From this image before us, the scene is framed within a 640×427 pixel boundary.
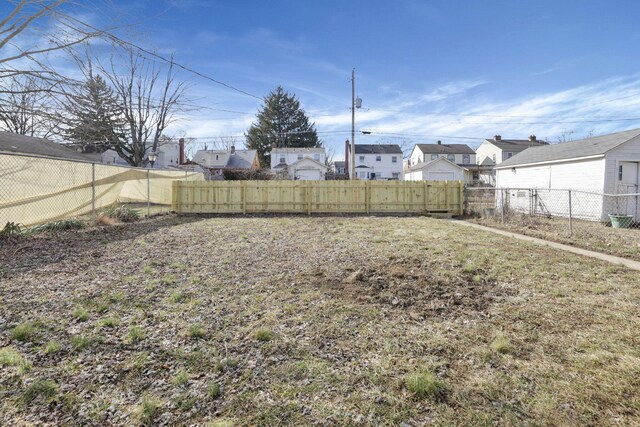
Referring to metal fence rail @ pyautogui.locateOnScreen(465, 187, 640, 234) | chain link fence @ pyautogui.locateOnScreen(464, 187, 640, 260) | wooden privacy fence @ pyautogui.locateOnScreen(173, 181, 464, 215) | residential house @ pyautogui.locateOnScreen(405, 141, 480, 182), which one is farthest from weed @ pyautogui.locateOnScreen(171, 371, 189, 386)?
residential house @ pyautogui.locateOnScreen(405, 141, 480, 182)

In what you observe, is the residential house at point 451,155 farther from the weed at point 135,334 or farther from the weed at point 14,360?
the weed at point 14,360

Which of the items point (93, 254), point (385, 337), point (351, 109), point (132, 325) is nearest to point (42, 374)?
point (132, 325)

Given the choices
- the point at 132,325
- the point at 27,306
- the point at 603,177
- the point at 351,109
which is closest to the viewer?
the point at 132,325

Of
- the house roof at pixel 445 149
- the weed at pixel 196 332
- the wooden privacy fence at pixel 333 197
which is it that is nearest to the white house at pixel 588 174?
the wooden privacy fence at pixel 333 197

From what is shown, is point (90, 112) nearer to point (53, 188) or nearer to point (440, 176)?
point (53, 188)

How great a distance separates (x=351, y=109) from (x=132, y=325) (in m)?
21.3

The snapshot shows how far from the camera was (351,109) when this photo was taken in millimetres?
22172

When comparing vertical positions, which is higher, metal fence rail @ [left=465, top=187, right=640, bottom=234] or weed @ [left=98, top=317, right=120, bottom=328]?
metal fence rail @ [left=465, top=187, right=640, bottom=234]

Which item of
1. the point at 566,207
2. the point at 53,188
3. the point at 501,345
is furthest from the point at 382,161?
the point at 501,345

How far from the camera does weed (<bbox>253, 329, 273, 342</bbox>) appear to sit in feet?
9.00

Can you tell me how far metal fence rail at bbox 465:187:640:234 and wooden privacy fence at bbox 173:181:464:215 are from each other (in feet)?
4.32

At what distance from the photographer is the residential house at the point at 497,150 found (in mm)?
36531

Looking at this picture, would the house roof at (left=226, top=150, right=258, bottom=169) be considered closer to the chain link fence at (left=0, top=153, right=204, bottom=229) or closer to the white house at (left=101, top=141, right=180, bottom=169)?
the white house at (left=101, top=141, right=180, bottom=169)

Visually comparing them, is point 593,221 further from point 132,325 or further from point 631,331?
point 132,325
